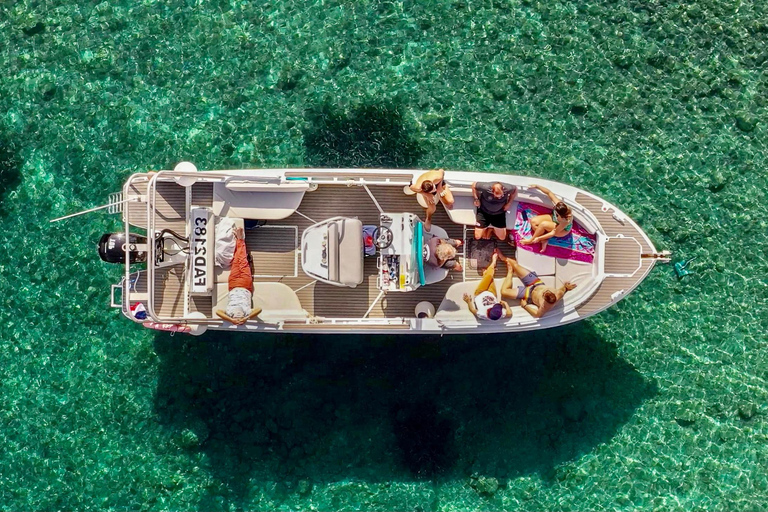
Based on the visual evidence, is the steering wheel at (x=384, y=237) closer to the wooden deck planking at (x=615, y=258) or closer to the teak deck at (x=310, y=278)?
the teak deck at (x=310, y=278)

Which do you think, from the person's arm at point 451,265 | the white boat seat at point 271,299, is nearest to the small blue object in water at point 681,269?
the person's arm at point 451,265

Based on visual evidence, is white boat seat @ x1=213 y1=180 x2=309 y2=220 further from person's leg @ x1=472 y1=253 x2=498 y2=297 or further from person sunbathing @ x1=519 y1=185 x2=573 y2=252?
person sunbathing @ x1=519 y1=185 x2=573 y2=252

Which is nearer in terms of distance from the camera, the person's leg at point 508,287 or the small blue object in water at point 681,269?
the person's leg at point 508,287

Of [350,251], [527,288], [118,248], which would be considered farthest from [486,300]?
[118,248]

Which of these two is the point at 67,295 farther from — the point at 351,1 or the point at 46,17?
the point at 351,1

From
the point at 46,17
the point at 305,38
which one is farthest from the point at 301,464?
the point at 46,17
